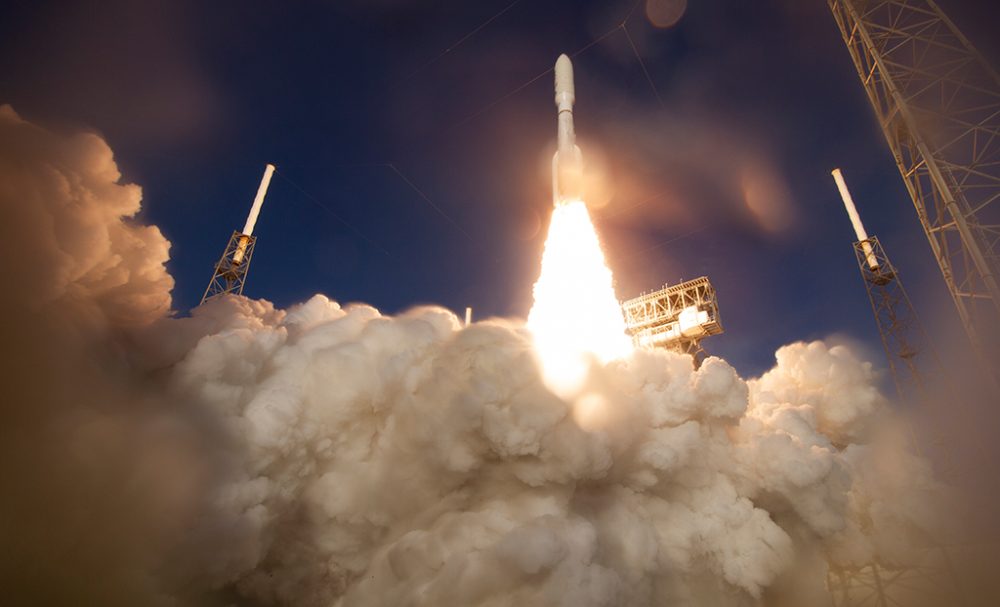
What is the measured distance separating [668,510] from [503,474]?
7.07 meters

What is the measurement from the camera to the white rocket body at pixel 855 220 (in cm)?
3662

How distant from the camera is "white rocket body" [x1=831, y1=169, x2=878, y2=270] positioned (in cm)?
3662

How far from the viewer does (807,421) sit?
2470 centimetres

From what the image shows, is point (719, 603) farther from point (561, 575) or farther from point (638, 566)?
point (561, 575)

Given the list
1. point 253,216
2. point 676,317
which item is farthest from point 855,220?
point 253,216

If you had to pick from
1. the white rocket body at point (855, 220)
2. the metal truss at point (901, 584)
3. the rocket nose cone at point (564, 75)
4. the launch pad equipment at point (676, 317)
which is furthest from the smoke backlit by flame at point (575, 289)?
the white rocket body at point (855, 220)

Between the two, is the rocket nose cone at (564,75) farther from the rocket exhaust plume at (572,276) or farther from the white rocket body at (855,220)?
the white rocket body at (855,220)

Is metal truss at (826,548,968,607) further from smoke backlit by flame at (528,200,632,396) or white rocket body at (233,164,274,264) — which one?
white rocket body at (233,164,274,264)

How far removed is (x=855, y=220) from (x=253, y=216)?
43.3 meters

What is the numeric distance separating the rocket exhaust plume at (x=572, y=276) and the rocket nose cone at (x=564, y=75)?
146cm

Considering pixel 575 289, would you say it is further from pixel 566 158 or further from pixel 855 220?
pixel 855 220

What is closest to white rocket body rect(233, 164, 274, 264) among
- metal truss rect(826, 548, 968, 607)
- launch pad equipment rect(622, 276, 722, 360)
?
launch pad equipment rect(622, 276, 722, 360)

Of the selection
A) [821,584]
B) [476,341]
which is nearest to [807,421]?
[821,584]

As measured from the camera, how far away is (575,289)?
1033 inches
